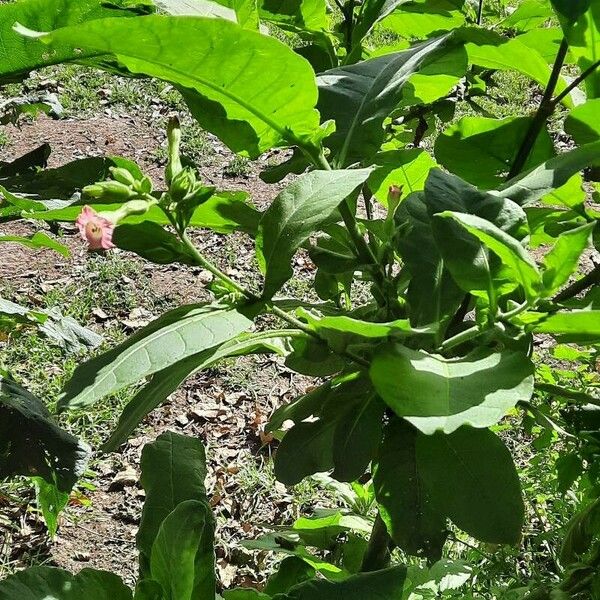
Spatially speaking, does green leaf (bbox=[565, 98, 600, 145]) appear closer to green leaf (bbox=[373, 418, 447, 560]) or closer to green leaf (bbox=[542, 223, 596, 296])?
green leaf (bbox=[542, 223, 596, 296])

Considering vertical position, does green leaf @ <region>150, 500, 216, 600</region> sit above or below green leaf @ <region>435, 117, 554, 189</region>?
below

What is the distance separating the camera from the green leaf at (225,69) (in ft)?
2.34

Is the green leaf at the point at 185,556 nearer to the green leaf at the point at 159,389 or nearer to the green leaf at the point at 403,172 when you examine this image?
the green leaf at the point at 159,389

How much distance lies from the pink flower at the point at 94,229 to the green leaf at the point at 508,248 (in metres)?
0.35

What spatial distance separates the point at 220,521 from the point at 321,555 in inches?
20.4

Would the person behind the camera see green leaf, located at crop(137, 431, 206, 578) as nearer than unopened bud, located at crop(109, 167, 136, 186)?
No

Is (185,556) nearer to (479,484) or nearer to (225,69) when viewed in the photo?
(479,484)

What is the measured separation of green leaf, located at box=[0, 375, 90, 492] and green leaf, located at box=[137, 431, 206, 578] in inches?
14.4

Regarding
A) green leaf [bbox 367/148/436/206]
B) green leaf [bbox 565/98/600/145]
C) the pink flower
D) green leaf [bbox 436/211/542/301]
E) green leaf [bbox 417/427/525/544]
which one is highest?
green leaf [bbox 565/98/600/145]

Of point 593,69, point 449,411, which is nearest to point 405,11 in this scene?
point 593,69

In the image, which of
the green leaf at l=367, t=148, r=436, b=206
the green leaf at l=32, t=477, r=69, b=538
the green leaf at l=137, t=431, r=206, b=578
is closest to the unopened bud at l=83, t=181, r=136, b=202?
the green leaf at l=137, t=431, r=206, b=578

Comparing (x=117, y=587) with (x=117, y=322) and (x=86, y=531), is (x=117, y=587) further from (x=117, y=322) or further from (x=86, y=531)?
(x=117, y=322)

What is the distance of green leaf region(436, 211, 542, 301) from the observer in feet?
2.25

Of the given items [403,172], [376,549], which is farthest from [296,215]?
[376,549]
